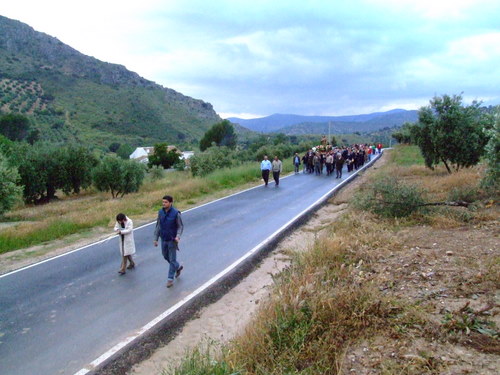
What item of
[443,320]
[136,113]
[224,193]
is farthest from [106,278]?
[136,113]

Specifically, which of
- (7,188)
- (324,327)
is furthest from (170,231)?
(7,188)

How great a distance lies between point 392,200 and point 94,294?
7.94 m

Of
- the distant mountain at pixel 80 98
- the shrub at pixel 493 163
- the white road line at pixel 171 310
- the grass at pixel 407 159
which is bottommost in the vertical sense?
the white road line at pixel 171 310

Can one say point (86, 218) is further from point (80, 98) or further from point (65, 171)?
point (80, 98)

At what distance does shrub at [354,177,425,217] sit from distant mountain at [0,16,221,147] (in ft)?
215

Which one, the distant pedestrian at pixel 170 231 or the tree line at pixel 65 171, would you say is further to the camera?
the tree line at pixel 65 171

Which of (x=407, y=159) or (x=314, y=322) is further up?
(x=407, y=159)

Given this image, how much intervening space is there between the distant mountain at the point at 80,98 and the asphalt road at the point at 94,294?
63.5 meters

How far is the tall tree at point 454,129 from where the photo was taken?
19.1 metres

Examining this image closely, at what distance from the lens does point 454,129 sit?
19.3 meters

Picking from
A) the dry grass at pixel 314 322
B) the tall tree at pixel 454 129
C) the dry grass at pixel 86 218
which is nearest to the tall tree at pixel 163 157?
the dry grass at pixel 86 218

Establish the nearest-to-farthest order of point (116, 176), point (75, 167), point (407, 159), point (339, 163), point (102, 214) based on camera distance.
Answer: point (102, 214) → point (339, 163) → point (116, 176) → point (75, 167) → point (407, 159)

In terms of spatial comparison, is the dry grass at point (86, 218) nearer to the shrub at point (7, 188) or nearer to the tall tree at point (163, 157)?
the shrub at point (7, 188)

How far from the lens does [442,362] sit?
3.99m
